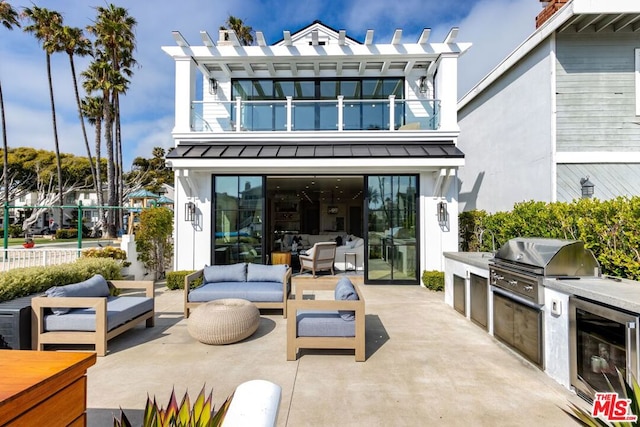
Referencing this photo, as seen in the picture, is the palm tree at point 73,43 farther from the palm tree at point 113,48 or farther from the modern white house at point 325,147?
the modern white house at point 325,147

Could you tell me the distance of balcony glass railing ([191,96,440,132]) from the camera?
8.45m

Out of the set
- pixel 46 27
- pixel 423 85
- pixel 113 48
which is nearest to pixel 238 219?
pixel 423 85

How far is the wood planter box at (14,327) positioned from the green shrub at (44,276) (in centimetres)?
49

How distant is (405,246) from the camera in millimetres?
8305

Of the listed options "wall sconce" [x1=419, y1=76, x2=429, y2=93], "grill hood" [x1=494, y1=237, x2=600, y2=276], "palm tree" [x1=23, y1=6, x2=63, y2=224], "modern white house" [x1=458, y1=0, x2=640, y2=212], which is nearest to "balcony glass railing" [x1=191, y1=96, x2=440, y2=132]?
"wall sconce" [x1=419, y1=76, x2=429, y2=93]

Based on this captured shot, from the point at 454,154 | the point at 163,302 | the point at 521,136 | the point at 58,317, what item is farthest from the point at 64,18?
the point at 521,136

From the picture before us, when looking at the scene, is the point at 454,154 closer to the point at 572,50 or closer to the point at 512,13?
the point at 572,50

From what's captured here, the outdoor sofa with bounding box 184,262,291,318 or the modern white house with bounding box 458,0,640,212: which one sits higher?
the modern white house with bounding box 458,0,640,212

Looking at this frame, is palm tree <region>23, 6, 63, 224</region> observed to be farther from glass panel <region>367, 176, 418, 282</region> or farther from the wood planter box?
glass panel <region>367, 176, 418, 282</region>

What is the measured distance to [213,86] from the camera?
976 cm

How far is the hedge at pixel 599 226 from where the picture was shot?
374 cm

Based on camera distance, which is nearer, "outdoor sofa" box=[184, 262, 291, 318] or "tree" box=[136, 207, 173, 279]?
"outdoor sofa" box=[184, 262, 291, 318]

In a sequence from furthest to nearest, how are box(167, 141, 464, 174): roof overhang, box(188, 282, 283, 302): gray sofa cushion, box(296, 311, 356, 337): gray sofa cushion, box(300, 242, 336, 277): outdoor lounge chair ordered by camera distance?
box(300, 242, 336, 277): outdoor lounge chair < box(167, 141, 464, 174): roof overhang < box(188, 282, 283, 302): gray sofa cushion < box(296, 311, 356, 337): gray sofa cushion

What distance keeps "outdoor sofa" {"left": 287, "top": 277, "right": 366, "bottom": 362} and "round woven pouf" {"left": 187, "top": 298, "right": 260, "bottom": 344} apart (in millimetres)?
864
